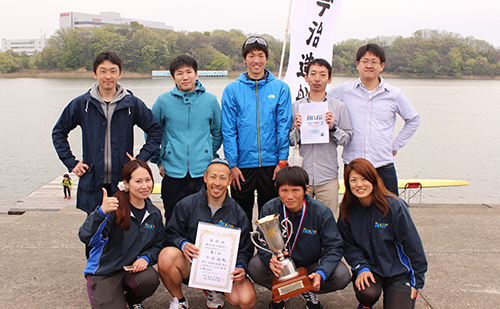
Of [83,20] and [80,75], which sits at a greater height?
[83,20]

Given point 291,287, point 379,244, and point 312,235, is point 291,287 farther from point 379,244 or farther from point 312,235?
point 379,244

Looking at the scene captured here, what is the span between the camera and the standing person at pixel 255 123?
3.33m

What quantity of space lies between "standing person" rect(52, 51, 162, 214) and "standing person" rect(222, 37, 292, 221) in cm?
80

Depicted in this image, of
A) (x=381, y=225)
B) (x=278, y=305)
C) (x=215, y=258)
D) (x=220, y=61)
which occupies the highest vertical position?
(x=220, y=61)

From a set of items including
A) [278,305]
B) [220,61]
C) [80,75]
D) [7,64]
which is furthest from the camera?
[7,64]

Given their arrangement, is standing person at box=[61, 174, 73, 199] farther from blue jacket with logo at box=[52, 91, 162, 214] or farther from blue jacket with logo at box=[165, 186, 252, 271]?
blue jacket with logo at box=[165, 186, 252, 271]

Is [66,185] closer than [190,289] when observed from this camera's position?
No

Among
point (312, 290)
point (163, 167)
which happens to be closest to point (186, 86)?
point (163, 167)

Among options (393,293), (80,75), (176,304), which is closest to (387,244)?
(393,293)

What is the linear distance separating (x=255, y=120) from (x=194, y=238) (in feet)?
3.71

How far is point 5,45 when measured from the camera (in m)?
173

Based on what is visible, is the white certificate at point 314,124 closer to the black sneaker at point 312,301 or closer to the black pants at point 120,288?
the black sneaker at point 312,301

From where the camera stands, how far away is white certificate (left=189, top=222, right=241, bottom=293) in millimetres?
2689

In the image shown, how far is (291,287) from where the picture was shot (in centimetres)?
258
